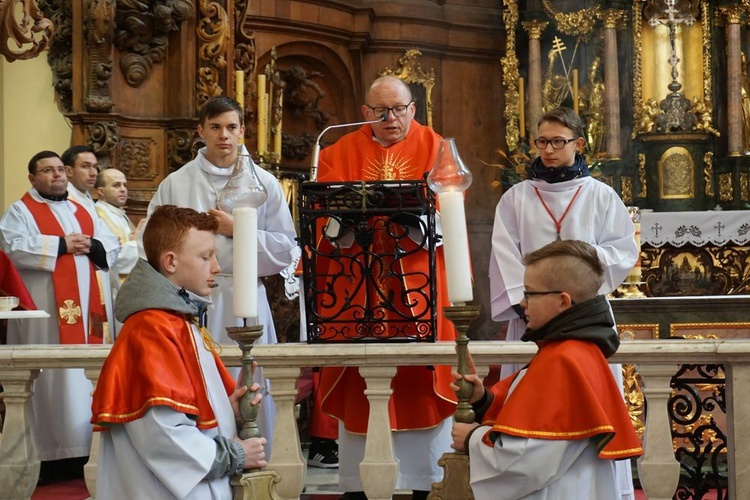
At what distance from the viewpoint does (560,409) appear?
10.0 ft

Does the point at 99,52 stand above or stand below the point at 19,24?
above

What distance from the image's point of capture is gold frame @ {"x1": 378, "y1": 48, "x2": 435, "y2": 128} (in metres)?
13.4

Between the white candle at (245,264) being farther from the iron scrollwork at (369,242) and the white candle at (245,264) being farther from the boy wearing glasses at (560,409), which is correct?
the iron scrollwork at (369,242)

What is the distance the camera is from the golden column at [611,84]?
44.5ft

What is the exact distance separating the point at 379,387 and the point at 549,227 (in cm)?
124

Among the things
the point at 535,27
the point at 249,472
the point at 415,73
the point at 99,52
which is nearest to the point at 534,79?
the point at 535,27

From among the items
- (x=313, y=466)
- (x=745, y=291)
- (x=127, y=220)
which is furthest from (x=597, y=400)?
(x=745, y=291)

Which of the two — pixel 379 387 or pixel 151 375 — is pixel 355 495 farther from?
pixel 151 375

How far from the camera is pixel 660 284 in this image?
41.1 feet

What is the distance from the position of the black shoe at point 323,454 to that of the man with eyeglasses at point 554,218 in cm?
167

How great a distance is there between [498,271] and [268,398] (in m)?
1.07

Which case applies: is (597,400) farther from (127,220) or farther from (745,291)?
(745,291)

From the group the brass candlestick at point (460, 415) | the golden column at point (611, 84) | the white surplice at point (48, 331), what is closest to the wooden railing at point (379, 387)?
the brass candlestick at point (460, 415)

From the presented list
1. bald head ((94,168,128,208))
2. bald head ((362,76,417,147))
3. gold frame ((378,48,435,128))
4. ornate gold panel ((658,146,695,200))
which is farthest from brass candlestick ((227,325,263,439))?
ornate gold panel ((658,146,695,200))
